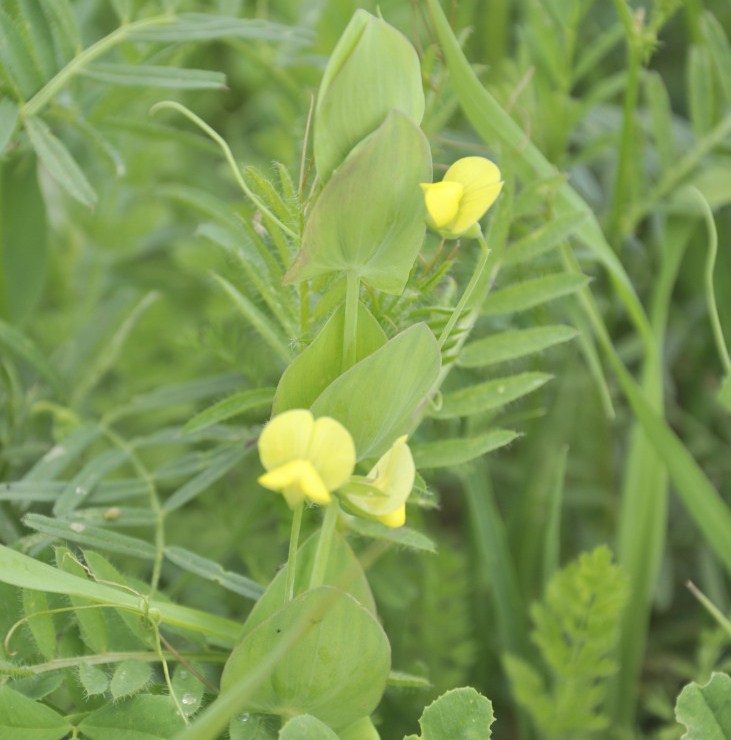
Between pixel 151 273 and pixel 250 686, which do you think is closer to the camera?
pixel 250 686

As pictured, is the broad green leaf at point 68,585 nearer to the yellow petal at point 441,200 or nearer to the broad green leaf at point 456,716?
the broad green leaf at point 456,716

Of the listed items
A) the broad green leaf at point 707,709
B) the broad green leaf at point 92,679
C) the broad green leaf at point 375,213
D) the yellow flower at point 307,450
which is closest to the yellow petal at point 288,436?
the yellow flower at point 307,450

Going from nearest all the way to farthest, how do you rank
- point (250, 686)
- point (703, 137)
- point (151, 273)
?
1. point (250, 686)
2. point (703, 137)
3. point (151, 273)

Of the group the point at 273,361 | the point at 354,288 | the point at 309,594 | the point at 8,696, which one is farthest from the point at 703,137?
the point at 8,696

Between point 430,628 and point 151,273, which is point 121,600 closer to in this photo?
point 430,628

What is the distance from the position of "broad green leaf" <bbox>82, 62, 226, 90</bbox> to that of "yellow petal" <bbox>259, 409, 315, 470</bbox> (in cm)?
42

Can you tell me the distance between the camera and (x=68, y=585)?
1.93 feet

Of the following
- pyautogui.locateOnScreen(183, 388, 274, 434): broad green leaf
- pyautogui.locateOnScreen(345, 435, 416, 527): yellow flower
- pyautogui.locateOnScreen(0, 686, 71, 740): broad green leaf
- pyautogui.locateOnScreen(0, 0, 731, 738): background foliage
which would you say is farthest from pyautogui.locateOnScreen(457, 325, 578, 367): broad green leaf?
pyautogui.locateOnScreen(0, 686, 71, 740): broad green leaf

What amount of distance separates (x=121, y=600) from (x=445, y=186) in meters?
0.33

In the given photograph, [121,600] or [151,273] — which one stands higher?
[121,600]

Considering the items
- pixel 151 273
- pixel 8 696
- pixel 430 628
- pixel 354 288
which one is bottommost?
pixel 430 628

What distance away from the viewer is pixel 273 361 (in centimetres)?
94

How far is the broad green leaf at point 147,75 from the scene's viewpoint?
0.83 metres

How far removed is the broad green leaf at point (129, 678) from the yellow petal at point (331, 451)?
0.70 feet
